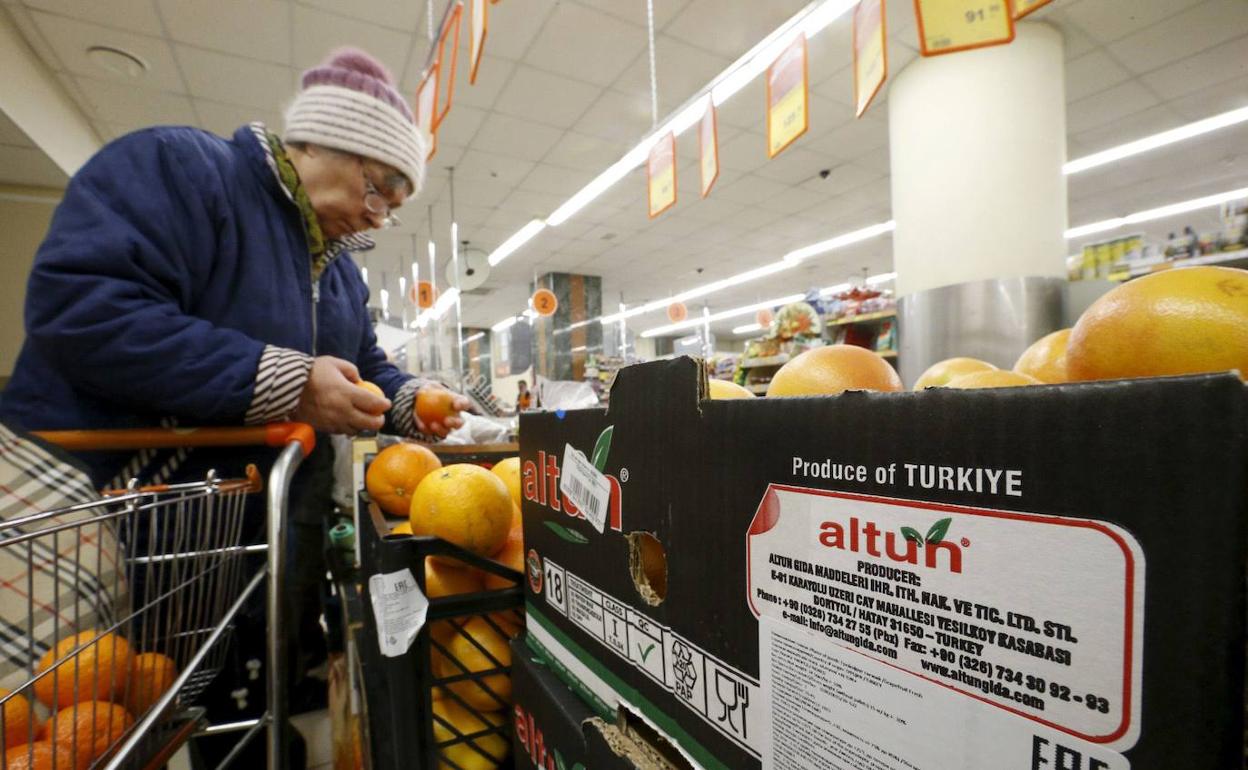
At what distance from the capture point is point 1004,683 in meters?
0.21

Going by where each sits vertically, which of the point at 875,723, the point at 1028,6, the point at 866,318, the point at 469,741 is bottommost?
the point at 469,741

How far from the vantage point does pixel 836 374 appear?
0.50 metres

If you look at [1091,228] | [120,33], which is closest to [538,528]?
[120,33]

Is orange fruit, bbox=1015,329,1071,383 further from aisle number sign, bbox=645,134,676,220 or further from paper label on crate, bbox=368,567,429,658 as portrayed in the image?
aisle number sign, bbox=645,134,676,220

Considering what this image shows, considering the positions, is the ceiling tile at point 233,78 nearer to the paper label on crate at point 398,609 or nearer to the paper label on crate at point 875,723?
the paper label on crate at point 398,609

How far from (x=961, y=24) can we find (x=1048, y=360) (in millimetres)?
1623

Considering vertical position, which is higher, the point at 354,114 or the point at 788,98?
the point at 788,98

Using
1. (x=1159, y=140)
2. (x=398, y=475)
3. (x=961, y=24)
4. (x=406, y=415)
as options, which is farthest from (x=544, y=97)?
(x=1159, y=140)

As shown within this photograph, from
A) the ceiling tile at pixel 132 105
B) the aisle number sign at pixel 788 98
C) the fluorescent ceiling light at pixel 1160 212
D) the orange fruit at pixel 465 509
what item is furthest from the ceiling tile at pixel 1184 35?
the ceiling tile at pixel 132 105

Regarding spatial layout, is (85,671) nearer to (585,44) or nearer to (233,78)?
(585,44)

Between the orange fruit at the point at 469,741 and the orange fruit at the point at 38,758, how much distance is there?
0.33 meters

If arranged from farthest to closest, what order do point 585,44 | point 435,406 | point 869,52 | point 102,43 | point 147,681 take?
1. point 585,44
2. point 102,43
3. point 869,52
4. point 435,406
5. point 147,681

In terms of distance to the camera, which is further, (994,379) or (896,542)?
(994,379)

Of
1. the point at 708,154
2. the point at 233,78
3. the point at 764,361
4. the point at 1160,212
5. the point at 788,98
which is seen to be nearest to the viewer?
the point at 788,98
